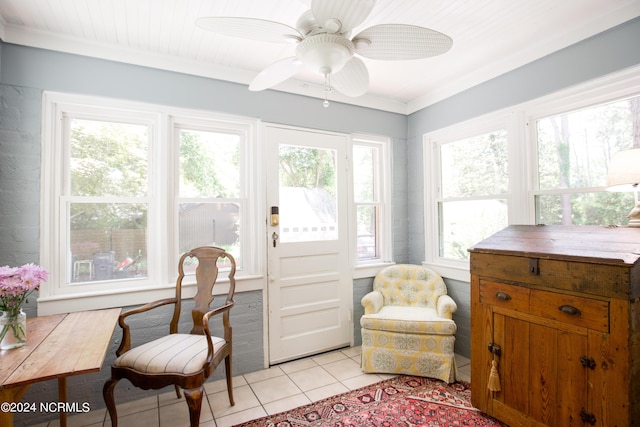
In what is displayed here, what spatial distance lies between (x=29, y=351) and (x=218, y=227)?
4.86ft

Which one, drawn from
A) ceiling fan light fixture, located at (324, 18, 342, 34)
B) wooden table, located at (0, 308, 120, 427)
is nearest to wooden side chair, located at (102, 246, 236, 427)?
wooden table, located at (0, 308, 120, 427)

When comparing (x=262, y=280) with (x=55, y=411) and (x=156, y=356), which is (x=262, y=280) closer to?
(x=156, y=356)

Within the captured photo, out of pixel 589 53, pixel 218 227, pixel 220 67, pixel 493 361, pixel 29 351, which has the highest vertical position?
pixel 220 67

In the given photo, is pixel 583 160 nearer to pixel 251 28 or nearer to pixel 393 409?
pixel 393 409

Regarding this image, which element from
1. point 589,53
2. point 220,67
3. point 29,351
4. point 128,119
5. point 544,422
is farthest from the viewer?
point 220,67

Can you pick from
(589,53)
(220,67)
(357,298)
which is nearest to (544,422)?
(357,298)

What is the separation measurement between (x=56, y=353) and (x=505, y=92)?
3412 mm

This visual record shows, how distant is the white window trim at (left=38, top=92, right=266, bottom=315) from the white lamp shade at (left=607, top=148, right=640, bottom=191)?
7.86ft

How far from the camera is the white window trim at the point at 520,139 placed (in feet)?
6.97

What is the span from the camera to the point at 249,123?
2.86 meters

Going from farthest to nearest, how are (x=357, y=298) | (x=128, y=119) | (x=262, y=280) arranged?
(x=357, y=298), (x=262, y=280), (x=128, y=119)

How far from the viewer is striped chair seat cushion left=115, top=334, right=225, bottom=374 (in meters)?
1.84

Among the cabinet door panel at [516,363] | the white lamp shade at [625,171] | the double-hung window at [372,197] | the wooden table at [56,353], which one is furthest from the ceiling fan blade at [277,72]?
the cabinet door panel at [516,363]

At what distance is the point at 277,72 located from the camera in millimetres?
1757
